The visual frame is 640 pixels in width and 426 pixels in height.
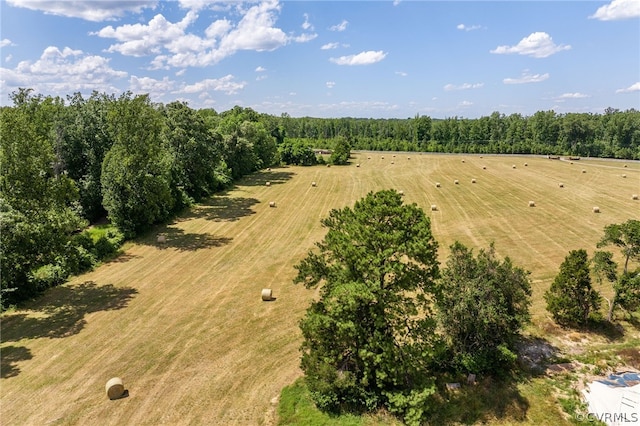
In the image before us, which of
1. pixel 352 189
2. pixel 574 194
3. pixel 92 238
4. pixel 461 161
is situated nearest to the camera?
pixel 92 238

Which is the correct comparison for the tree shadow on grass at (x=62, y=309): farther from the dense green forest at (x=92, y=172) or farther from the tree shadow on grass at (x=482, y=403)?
the tree shadow on grass at (x=482, y=403)

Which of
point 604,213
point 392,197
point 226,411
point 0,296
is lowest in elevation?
point 226,411

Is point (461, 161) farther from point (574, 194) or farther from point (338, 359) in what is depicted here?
point (338, 359)

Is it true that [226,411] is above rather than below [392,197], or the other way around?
below

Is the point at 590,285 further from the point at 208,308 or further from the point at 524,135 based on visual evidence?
the point at 524,135

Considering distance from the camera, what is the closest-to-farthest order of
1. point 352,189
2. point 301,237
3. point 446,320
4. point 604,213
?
1. point 446,320
2. point 301,237
3. point 604,213
4. point 352,189

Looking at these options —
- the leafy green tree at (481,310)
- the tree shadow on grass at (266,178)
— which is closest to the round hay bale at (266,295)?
the leafy green tree at (481,310)

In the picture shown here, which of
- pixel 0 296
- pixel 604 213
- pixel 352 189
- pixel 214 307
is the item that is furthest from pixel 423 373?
pixel 352 189

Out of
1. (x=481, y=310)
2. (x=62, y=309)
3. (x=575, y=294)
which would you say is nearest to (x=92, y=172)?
(x=62, y=309)
